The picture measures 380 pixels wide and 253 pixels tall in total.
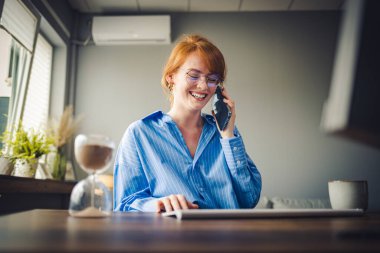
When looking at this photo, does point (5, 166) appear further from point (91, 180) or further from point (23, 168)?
point (91, 180)

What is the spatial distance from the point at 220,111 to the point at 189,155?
0.79 ft

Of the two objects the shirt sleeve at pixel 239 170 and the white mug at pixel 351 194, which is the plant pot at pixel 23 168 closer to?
the shirt sleeve at pixel 239 170

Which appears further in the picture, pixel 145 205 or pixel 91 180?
pixel 145 205

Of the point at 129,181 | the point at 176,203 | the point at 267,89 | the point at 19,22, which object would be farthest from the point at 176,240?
the point at 267,89

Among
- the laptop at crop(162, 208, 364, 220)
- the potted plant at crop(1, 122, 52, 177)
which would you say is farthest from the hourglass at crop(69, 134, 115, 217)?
the potted plant at crop(1, 122, 52, 177)

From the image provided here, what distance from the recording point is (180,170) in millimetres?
1455

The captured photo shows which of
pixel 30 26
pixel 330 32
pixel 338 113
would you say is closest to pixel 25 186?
pixel 30 26

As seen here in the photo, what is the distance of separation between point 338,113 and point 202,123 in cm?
125

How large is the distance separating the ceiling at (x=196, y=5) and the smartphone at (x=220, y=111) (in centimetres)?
275

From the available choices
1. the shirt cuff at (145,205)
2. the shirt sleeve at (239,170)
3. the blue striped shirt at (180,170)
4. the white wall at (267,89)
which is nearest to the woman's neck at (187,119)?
the blue striped shirt at (180,170)

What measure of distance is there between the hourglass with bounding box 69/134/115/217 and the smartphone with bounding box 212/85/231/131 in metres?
0.74

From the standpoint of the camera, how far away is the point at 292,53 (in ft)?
14.2

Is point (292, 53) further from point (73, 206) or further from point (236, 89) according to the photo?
point (73, 206)

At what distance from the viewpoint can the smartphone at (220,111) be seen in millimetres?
1570
